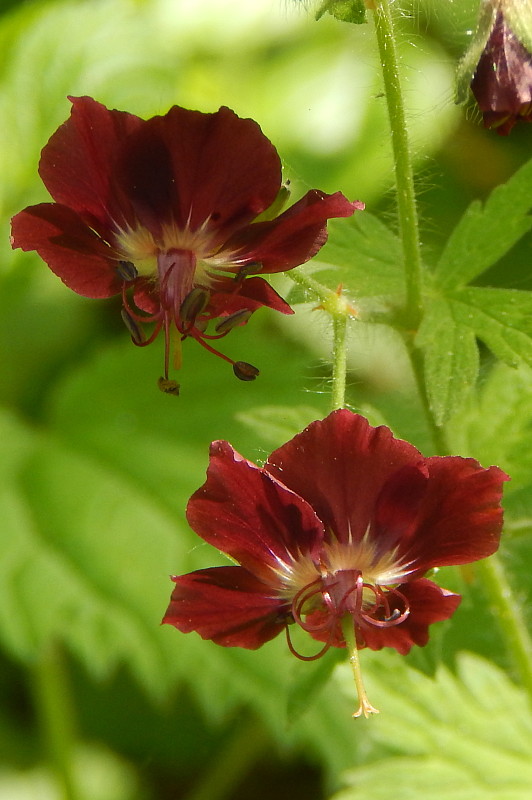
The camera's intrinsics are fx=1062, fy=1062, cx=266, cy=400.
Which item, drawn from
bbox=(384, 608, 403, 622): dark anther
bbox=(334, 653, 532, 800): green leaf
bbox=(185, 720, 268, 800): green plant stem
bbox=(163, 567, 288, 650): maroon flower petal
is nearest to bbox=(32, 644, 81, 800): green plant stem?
bbox=(185, 720, 268, 800): green plant stem

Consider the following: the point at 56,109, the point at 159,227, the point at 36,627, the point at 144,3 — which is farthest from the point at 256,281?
the point at 144,3

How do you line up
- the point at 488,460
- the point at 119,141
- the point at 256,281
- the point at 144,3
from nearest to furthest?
the point at 119,141 → the point at 256,281 → the point at 488,460 → the point at 144,3

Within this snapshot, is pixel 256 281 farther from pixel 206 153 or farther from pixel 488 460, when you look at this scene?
pixel 488 460

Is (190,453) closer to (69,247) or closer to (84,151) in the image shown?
(69,247)

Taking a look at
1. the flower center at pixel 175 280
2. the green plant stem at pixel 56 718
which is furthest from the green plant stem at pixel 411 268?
the green plant stem at pixel 56 718

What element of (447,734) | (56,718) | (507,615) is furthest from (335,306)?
(56,718)
